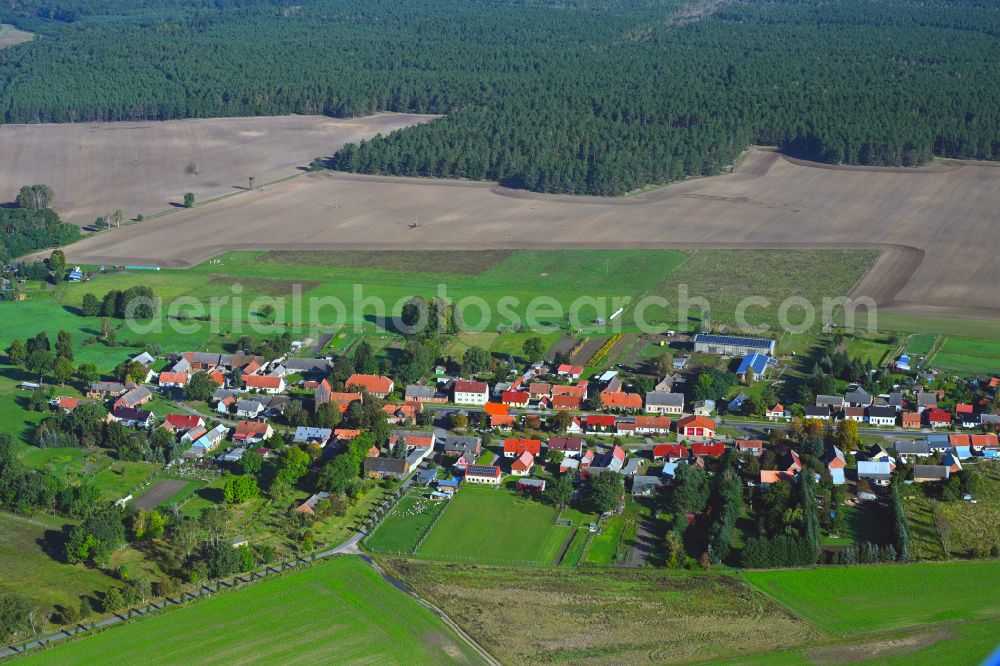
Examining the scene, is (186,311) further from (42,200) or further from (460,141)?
(460,141)

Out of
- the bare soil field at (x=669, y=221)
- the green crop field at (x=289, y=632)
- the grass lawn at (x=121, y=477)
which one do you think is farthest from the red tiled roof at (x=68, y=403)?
the bare soil field at (x=669, y=221)

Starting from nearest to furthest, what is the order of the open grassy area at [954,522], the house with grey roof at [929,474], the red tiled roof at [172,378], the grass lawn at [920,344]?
1. the open grassy area at [954,522]
2. the house with grey roof at [929,474]
3. the red tiled roof at [172,378]
4. the grass lawn at [920,344]

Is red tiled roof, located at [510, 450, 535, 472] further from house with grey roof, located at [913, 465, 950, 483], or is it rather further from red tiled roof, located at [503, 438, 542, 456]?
house with grey roof, located at [913, 465, 950, 483]

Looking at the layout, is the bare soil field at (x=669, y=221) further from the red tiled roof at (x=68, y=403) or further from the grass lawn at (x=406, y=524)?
the grass lawn at (x=406, y=524)

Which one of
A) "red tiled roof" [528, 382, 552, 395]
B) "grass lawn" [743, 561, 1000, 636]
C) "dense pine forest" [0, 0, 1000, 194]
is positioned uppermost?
"dense pine forest" [0, 0, 1000, 194]

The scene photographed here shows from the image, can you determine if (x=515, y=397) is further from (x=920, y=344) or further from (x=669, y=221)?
(x=669, y=221)

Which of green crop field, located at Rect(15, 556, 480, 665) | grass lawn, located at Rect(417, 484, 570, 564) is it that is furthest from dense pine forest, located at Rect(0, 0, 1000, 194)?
green crop field, located at Rect(15, 556, 480, 665)
